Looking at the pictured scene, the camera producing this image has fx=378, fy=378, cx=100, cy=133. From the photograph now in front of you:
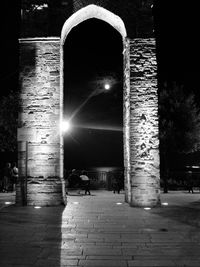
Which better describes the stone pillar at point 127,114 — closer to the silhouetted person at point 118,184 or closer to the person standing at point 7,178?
the silhouetted person at point 118,184

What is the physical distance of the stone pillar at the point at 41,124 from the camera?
1061 centimetres

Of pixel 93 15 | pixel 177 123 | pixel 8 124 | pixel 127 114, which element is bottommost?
pixel 127 114

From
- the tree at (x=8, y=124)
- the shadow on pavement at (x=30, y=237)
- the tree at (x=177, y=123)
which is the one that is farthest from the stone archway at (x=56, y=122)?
the tree at (x=8, y=124)

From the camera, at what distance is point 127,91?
1135cm

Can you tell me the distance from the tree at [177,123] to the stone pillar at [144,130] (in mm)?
9605

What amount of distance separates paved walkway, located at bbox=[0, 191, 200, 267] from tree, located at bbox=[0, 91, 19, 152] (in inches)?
542

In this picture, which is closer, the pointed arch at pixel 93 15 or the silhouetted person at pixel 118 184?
the pointed arch at pixel 93 15

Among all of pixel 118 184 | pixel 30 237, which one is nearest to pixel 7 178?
pixel 118 184

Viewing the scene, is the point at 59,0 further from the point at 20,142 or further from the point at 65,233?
the point at 65,233

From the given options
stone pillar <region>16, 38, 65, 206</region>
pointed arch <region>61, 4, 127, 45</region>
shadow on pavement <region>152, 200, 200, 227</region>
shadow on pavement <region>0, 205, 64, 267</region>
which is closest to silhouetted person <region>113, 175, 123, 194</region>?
stone pillar <region>16, 38, 65, 206</region>

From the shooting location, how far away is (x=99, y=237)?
20.1 feet

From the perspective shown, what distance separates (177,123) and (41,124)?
12410 mm

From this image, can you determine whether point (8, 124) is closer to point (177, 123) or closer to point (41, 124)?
point (177, 123)

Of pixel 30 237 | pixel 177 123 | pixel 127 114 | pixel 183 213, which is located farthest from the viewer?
pixel 177 123
